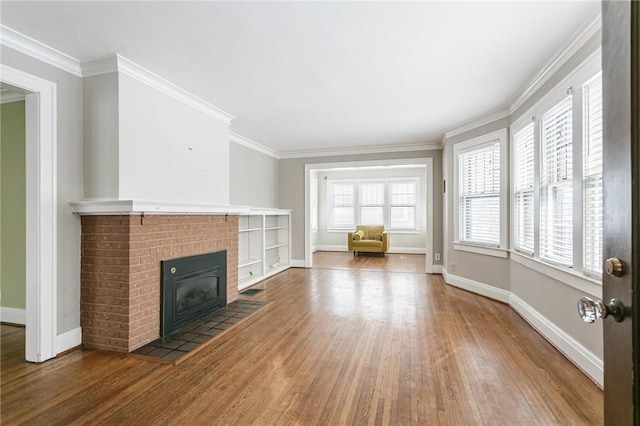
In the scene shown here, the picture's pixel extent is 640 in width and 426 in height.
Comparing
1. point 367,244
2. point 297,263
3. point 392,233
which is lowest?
point 297,263

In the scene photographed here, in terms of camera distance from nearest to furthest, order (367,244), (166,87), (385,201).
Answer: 1. (166,87)
2. (367,244)
3. (385,201)

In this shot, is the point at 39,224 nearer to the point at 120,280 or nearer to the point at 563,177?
the point at 120,280

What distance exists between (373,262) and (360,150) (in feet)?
9.28

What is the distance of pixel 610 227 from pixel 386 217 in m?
8.57

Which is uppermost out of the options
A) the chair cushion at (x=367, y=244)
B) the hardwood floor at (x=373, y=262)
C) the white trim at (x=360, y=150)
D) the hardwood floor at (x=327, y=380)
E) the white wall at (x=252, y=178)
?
the white trim at (x=360, y=150)

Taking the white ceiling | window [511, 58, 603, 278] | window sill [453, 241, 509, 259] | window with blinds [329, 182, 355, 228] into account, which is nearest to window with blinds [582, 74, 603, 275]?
window [511, 58, 603, 278]

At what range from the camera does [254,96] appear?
3.51 m

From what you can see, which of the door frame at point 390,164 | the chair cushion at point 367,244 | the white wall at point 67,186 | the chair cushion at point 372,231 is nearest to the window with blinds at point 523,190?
the door frame at point 390,164

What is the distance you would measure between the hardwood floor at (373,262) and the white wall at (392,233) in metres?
0.46

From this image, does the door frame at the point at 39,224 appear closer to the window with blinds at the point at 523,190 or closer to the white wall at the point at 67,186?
the white wall at the point at 67,186

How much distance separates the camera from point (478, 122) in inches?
173

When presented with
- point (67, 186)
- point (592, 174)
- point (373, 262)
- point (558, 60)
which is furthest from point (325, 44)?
point (373, 262)

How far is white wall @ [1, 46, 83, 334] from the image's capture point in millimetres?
2576

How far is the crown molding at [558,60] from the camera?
216 cm
